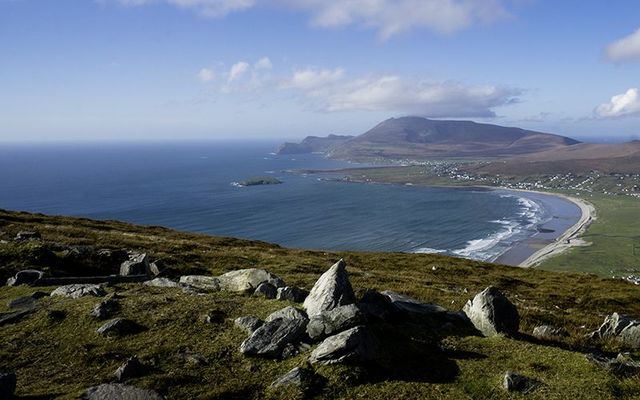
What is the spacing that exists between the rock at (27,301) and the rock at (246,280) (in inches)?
399

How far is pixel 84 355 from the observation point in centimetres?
1802

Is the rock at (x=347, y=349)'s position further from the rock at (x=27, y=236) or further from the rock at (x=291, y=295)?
the rock at (x=27, y=236)

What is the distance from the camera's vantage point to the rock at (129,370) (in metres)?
16.0

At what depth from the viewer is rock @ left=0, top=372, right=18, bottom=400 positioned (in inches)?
562

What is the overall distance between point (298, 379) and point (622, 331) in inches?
733

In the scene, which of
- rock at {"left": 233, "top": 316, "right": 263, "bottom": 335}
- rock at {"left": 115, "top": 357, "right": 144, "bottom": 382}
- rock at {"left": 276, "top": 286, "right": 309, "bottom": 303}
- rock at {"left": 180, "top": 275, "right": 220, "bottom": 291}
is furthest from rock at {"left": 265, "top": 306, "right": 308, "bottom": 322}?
rock at {"left": 180, "top": 275, "right": 220, "bottom": 291}

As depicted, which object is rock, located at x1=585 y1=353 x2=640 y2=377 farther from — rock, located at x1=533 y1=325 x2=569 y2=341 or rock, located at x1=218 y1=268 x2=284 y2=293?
rock, located at x1=218 y1=268 x2=284 y2=293

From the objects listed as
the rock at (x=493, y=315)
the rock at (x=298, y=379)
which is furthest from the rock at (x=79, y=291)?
the rock at (x=493, y=315)

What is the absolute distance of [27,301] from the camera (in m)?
24.1

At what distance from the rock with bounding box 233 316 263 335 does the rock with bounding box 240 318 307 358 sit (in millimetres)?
983

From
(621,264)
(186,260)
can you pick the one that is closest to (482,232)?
(621,264)

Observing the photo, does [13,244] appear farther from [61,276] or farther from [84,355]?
[84,355]

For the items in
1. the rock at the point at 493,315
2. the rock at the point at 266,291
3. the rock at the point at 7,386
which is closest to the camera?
the rock at the point at 7,386

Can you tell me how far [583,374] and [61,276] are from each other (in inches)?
1241
